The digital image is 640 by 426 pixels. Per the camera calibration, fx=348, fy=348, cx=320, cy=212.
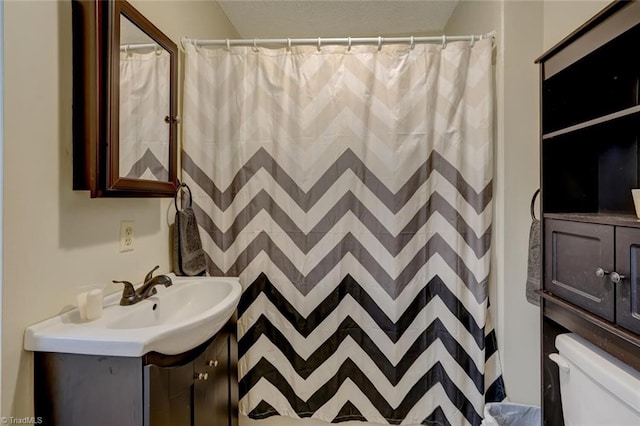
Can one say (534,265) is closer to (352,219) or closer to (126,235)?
(352,219)

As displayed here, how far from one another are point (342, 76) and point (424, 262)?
105 centimetres

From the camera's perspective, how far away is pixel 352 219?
1.81 meters

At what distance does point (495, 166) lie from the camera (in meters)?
1.74

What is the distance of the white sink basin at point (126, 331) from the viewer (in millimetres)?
961

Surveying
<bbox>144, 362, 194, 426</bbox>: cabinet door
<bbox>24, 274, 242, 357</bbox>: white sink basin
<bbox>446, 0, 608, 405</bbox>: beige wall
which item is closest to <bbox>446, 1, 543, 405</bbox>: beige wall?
<bbox>446, 0, 608, 405</bbox>: beige wall

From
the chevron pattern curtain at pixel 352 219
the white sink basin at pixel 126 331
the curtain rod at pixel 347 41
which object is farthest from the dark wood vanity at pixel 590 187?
the white sink basin at pixel 126 331

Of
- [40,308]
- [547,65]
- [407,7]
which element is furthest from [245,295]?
[407,7]

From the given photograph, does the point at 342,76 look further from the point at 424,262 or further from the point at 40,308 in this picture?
the point at 40,308

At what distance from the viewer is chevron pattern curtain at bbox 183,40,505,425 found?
176cm

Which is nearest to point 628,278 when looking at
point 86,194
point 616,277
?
point 616,277

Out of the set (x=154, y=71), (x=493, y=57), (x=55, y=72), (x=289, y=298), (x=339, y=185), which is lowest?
(x=289, y=298)

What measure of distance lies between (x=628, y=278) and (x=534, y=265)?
0.57m

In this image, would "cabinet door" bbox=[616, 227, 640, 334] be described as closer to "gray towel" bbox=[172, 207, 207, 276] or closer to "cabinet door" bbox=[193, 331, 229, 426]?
"cabinet door" bbox=[193, 331, 229, 426]

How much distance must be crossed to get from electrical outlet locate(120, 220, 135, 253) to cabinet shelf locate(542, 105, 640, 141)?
162 cm
